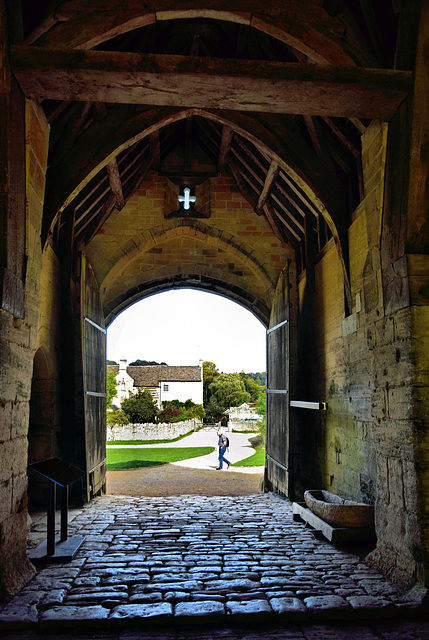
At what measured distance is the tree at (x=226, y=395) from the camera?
3638 centimetres

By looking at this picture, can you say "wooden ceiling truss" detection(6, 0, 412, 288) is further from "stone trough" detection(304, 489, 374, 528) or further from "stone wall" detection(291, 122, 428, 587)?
Answer: "stone trough" detection(304, 489, 374, 528)

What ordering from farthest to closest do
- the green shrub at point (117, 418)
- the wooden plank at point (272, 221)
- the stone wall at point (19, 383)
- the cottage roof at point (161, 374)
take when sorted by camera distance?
the cottage roof at point (161, 374) < the green shrub at point (117, 418) < the wooden plank at point (272, 221) < the stone wall at point (19, 383)

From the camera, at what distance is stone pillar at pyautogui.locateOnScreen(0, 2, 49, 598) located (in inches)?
119

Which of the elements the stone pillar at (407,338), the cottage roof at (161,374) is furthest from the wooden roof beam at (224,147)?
the cottage roof at (161,374)

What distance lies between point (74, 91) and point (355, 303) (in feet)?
10.2

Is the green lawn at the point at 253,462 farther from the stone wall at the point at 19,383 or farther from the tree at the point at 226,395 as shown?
the tree at the point at 226,395

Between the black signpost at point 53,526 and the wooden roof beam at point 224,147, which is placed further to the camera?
the wooden roof beam at point 224,147

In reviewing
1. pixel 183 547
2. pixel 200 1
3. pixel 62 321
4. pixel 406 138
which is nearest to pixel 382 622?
pixel 183 547

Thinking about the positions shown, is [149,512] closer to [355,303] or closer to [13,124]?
[355,303]

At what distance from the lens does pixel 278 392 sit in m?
7.30

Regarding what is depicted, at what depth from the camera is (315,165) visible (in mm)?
4949

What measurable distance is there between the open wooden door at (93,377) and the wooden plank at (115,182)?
112cm

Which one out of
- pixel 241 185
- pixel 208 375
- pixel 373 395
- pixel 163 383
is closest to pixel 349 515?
pixel 373 395

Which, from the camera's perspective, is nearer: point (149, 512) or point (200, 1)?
point (200, 1)
